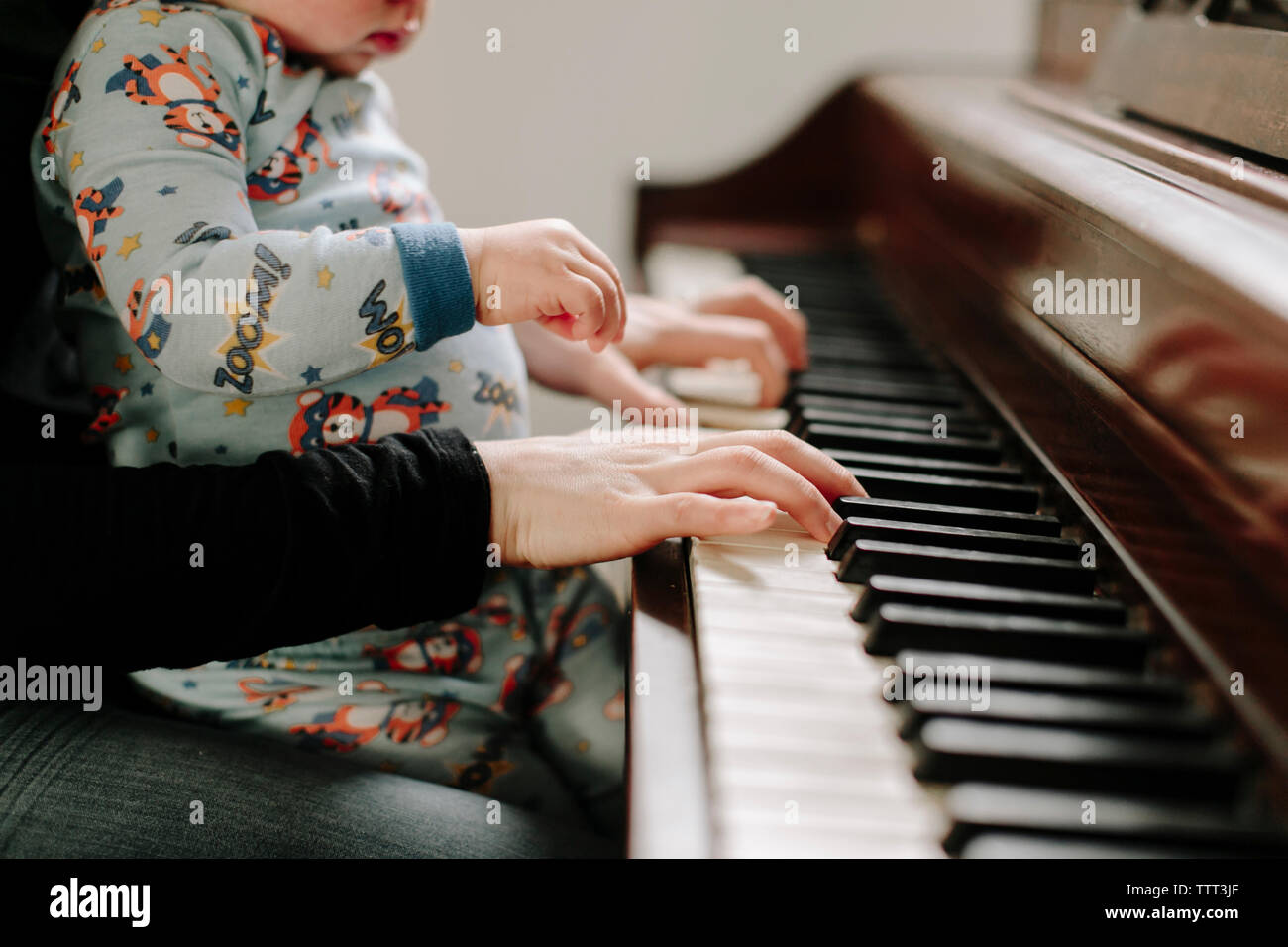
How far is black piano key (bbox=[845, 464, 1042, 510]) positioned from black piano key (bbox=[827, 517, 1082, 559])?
0.07m

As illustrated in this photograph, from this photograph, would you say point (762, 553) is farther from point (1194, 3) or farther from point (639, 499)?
point (1194, 3)

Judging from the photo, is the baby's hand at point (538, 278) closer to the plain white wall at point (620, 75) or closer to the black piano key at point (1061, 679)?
the black piano key at point (1061, 679)

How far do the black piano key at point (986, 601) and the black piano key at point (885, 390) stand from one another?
0.40 meters

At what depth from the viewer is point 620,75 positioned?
90.6 inches

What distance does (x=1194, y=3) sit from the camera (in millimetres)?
1049

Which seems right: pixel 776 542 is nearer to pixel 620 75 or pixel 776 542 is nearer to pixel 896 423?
pixel 896 423

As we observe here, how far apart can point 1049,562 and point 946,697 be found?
18cm

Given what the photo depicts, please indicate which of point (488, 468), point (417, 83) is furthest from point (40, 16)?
point (417, 83)

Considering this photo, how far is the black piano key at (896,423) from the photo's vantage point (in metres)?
0.92

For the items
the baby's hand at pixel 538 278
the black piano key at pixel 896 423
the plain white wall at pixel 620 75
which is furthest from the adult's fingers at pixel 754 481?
the plain white wall at pixel 620 75

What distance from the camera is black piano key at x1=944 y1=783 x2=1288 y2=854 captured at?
0.47 m
